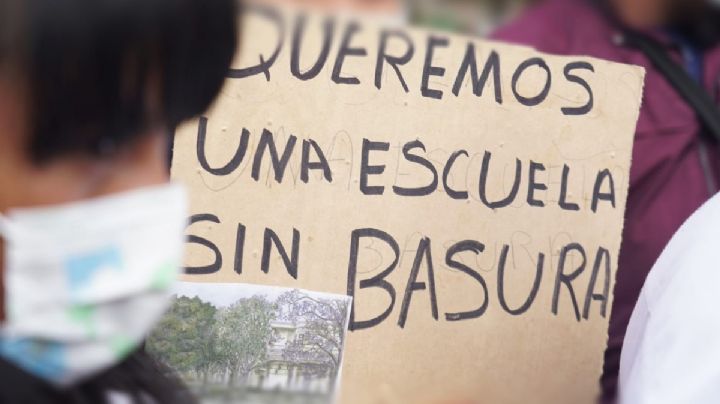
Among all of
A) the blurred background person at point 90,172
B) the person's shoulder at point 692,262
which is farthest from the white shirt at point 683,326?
the blurred background person at point 90,172

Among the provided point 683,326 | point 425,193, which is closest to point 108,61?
point 425,193

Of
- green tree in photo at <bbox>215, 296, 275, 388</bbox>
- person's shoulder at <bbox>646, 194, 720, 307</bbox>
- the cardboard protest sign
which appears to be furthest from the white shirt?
green tree in photo at <bbox>215, 296, 275, 388</bbox>

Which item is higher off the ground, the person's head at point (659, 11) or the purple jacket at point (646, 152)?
the person's head at point (659, 11)

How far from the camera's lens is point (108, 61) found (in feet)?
3.02

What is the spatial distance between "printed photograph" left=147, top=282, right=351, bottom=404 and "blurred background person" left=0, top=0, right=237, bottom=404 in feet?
1.86

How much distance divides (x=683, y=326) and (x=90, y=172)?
1.00m

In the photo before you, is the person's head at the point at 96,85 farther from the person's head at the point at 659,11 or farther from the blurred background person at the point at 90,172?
the person's head at the point at 659,11

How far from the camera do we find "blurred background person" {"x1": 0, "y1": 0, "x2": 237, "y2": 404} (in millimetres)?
903

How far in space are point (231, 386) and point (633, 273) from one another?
3.17ft

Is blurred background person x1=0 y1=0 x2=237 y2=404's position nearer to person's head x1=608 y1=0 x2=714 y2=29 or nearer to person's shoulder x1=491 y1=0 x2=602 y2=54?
person's shoulder x1=491 y1=0 x2=602 y2=54

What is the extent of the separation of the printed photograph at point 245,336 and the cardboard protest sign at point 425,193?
0.03 m

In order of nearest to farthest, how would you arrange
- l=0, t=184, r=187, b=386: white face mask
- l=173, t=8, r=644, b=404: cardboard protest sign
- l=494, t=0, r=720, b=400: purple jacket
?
l=0, t=184, r=187, b=386: white face mask → l=173, t=8, r=644, b=404: cardboard protest sign → l=494, t=0, r=720, b=400: purple jacket

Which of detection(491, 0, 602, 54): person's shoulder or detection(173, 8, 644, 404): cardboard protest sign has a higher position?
detection(491, 0, 602, 54): person's shoulder

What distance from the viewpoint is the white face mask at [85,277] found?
978 millimetres
